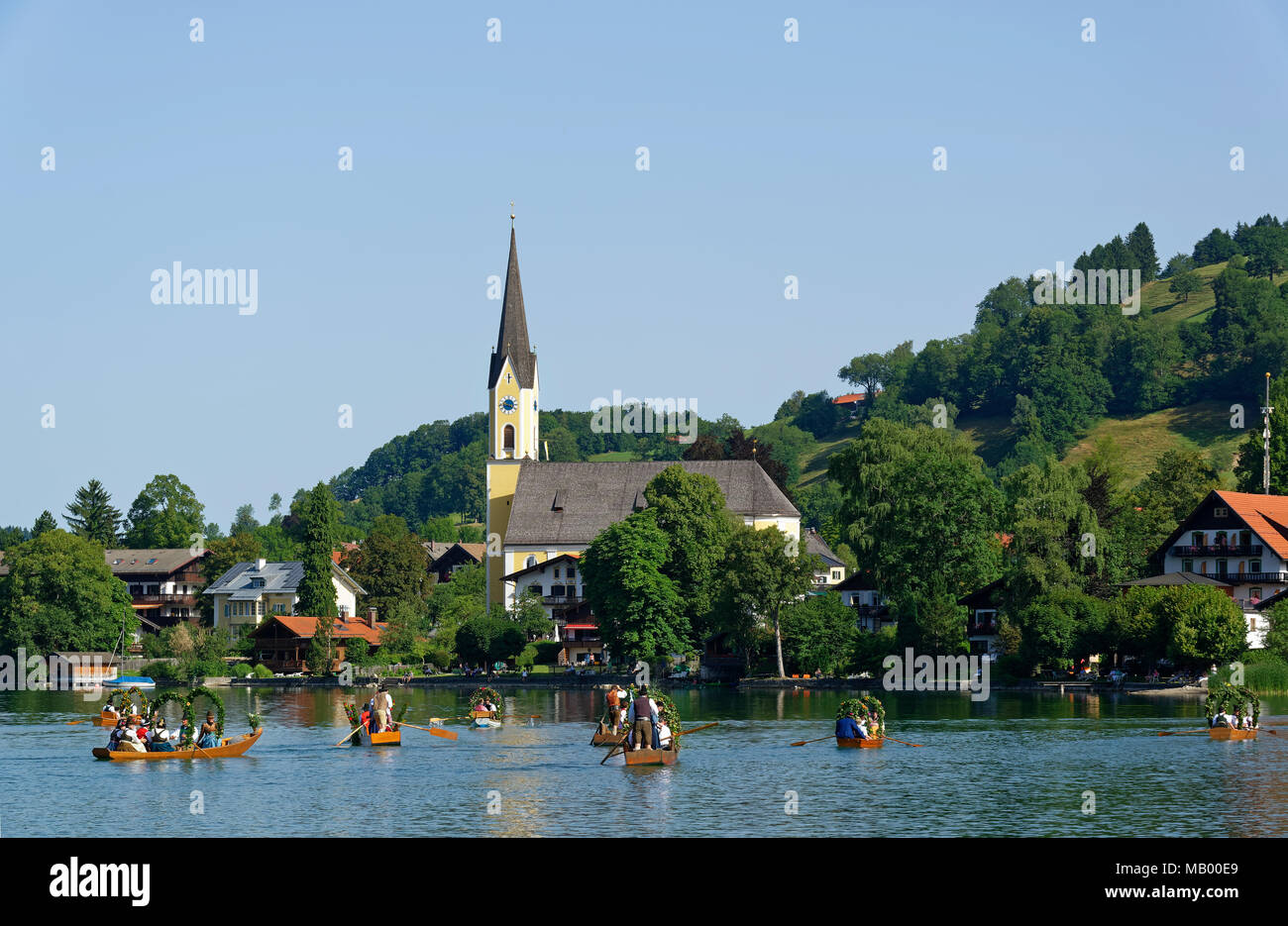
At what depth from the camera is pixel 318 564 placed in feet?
416

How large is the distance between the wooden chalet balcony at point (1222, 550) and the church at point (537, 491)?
2072 inches

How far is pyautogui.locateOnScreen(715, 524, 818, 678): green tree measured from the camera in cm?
9831

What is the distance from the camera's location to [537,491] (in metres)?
148

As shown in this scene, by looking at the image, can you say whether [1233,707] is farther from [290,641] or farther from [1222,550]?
[290,641]

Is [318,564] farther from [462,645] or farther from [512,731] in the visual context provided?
[512,731]

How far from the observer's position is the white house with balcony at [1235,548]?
3634 inches

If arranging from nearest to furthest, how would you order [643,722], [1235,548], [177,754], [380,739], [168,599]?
[643,722], [177,754], [380,739], [1235,548], [168,599]

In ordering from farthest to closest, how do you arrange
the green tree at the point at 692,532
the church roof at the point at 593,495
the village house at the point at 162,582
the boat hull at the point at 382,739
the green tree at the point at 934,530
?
the village house at the point at 162,582 → the church roof at the point at 593,495 → the green tree at the point at 692,532 → the green tree at the point at 934,530 → the boat hull at the point at 382,739

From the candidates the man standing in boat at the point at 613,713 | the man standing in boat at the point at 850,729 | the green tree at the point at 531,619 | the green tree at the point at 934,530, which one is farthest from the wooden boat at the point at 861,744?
the green tree at the point at 531,619

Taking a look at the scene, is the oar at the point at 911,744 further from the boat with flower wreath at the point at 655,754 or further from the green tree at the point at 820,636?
the green tree at the point at 820,636

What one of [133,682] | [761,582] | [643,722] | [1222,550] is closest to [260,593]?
[133,682]

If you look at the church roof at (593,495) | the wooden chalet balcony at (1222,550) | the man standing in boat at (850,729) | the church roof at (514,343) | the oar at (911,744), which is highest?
the church roof at (514,343)

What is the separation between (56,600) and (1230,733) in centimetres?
9673

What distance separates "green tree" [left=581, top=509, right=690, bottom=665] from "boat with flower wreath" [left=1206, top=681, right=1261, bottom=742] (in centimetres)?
5163
